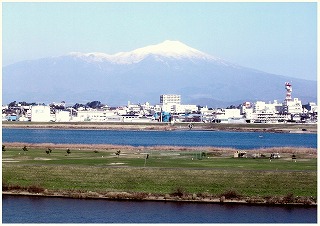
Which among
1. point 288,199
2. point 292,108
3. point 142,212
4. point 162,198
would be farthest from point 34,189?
point 292,108

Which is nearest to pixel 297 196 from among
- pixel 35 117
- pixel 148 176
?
pixel 148 176

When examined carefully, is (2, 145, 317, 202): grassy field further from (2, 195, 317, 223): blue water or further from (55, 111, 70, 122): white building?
(55, 111, 70, 122): white building

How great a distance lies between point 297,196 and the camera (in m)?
21.2

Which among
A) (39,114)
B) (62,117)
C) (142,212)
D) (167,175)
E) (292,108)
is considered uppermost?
(292,108)

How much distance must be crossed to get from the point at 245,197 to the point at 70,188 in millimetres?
5975

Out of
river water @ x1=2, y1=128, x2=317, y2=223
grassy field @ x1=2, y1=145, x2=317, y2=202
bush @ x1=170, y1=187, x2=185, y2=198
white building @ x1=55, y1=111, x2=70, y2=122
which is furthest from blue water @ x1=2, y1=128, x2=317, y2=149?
white building @ x1=55, y1=111, x2=70, y2=122

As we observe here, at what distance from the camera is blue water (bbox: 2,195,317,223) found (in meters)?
19.0

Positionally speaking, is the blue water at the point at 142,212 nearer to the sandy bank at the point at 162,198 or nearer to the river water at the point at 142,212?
the river water at the point at 142,212

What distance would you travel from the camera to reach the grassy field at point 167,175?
22328mm

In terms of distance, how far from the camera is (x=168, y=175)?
23859 millimetres

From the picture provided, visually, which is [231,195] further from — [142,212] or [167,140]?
[167,140]

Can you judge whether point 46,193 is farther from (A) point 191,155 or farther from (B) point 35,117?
(B) point 35,117

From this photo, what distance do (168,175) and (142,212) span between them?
162 inches

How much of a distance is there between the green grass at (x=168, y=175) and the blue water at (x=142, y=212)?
1279 mm
